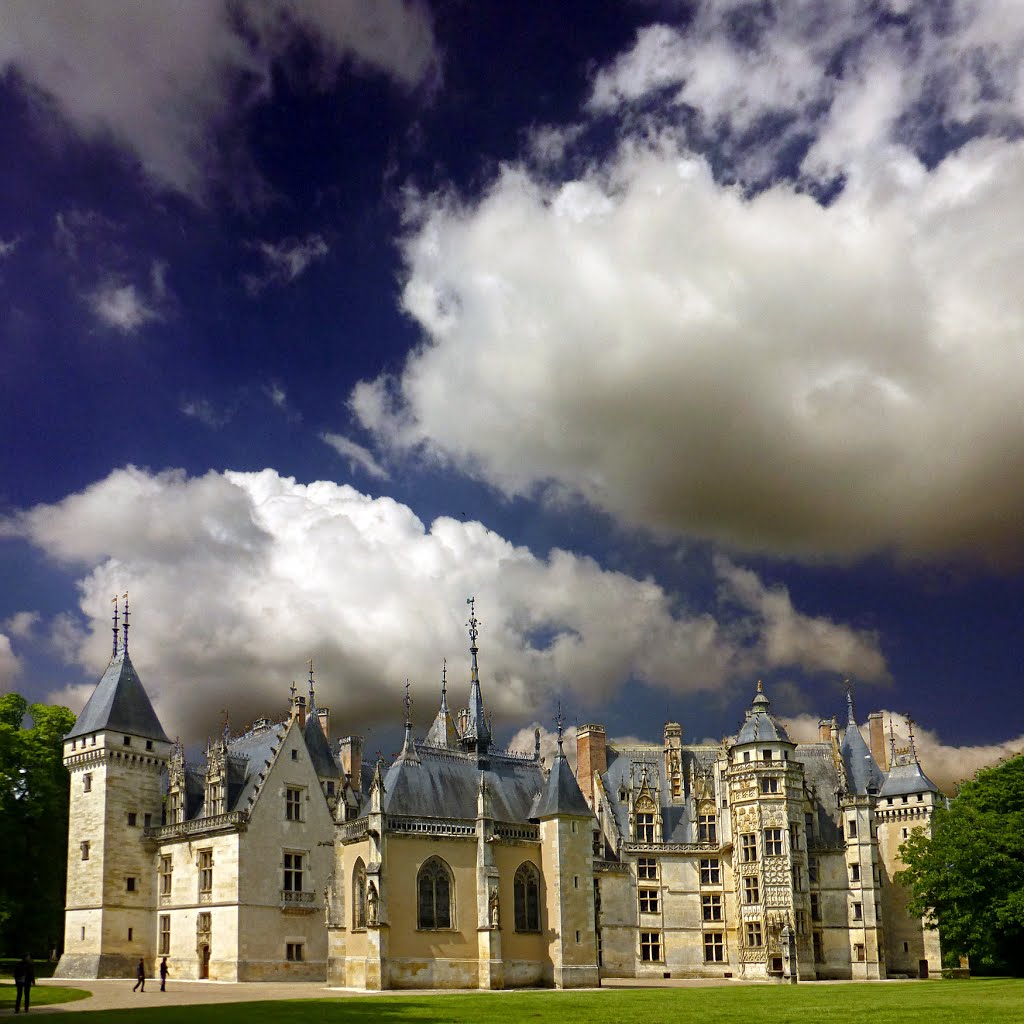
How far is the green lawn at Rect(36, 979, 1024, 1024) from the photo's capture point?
88.9ft

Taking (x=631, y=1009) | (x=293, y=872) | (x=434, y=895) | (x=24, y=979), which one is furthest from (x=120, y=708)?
(x=631, y=1009)

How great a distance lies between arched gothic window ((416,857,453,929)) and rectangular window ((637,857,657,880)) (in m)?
17.3

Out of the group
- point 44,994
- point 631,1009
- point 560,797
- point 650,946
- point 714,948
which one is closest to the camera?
point 631,1009

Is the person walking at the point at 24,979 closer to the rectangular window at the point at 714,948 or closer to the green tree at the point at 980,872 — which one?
the rectangular window at the point at 714,948

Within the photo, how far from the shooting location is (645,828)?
61.8 m

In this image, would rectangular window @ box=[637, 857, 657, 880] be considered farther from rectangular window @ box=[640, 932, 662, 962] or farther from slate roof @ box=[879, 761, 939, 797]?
slate roof @ box=[879, 761, 939, 797]

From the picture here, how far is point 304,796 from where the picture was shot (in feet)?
181

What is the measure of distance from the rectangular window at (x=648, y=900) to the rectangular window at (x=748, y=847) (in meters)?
5.17

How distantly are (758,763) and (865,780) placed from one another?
1079 centimetres

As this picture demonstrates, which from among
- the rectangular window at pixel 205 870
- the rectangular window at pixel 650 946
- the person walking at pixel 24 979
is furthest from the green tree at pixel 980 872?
the person walking at pixel 24 979

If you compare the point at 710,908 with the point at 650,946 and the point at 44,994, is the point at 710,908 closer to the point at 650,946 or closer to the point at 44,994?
the point at 650,946

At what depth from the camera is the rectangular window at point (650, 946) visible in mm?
59656

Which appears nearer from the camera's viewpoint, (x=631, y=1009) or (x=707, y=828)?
(x=631, y=1009)

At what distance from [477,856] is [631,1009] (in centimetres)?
1701
